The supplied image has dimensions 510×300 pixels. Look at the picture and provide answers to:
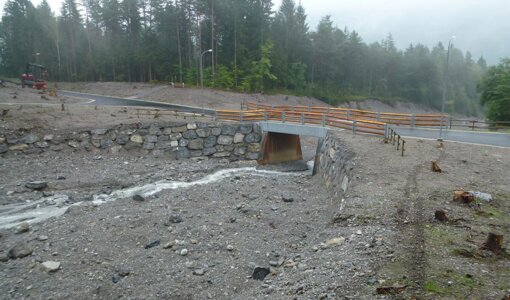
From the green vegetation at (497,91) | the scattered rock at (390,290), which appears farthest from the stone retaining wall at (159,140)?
the green vegetation at (497,91)

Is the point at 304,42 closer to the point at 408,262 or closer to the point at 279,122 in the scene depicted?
the point at 279,122

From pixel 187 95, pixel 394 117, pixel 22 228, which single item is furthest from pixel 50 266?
pixel 187 95

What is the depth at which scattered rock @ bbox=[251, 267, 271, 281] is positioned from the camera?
10734 mm

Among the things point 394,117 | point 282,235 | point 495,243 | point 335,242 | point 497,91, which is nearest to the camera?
point 495,243

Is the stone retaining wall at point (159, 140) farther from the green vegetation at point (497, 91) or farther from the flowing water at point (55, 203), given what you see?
the green vegetation at point (497, 91)

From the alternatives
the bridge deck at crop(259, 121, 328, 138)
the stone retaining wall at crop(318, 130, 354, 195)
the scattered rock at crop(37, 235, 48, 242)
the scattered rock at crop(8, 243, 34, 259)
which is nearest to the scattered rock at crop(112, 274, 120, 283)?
the scattered rock at crop(8, 243, 34, 259)

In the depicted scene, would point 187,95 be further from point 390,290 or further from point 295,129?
point 390,290

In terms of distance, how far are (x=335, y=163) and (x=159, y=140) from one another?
14.0 m

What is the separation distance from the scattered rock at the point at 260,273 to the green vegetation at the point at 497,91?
128 ft

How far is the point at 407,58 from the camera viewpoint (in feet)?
323

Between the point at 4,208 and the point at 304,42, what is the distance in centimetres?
7014

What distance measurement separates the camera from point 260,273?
427 inches

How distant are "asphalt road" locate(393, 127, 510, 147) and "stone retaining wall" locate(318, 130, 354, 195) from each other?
5329 mm

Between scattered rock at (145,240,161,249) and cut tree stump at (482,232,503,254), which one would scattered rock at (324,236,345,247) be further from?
scattered rock at (145,240,161,249)
